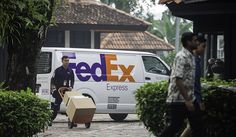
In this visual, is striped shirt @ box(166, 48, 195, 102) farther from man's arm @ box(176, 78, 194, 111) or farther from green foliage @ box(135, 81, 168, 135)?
green foliage @ box(135, 81, 168, 135)

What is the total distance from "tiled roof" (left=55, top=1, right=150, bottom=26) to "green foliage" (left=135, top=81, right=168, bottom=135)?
15715 mm

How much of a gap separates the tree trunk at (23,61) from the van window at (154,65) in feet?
27.6

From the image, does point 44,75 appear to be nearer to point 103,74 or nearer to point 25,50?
point 103,74

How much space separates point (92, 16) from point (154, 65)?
995cm

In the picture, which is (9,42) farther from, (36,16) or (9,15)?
(9,15)

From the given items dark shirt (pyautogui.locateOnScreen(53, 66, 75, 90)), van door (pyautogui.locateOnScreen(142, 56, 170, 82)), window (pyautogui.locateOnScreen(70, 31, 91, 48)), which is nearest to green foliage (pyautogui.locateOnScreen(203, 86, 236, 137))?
dark shirt (pyautogui.locateOnScreen(53, 66, 75, 90))

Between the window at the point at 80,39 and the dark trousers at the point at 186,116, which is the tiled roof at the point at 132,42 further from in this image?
the dark trousers at the point at 186,116

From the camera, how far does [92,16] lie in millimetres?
30000

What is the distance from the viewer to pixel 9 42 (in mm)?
11938

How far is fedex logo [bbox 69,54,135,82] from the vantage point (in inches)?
761

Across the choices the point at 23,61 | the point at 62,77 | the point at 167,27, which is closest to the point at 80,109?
the point at 62,77

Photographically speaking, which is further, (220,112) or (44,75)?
(44,75)

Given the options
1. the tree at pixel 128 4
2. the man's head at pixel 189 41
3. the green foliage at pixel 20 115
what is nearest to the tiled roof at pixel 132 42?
the tree at pixel 128 4

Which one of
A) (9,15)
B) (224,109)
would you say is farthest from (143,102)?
(9,15)
